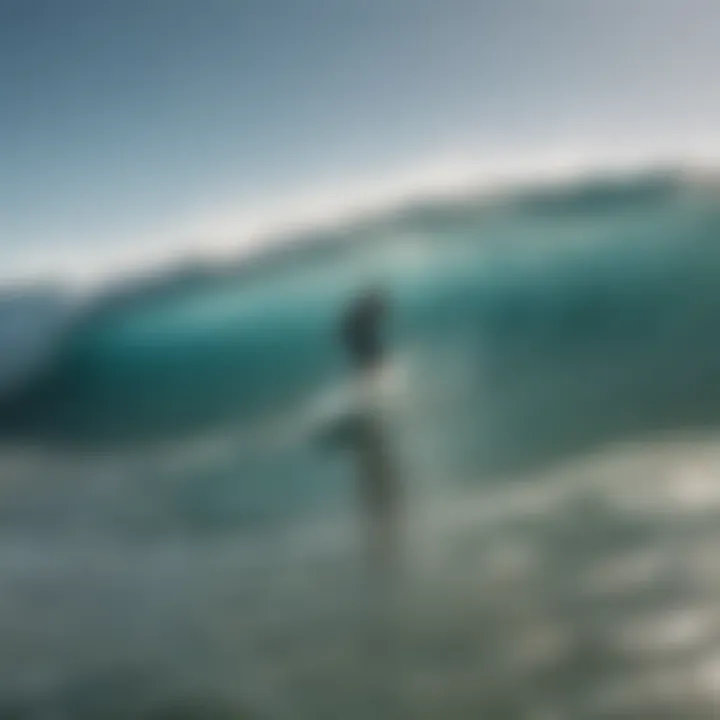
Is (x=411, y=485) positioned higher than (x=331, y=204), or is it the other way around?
(x=331, y=204)

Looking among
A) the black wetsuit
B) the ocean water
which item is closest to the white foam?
the ocean water

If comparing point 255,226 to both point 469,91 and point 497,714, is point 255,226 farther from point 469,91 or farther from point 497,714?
point 497,714

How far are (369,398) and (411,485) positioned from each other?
0.64 ft

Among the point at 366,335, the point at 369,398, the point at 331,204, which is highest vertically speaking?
the point at 331,204

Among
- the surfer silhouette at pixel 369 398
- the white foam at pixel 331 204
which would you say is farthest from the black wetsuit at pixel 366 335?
the white foam at pixel 331 204

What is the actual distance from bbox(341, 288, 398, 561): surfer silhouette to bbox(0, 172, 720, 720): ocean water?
22mm

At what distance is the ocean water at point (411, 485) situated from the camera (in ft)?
6.26

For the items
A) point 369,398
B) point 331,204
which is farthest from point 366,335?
point 331,204

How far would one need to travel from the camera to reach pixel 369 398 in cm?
202

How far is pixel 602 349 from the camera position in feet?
6.48

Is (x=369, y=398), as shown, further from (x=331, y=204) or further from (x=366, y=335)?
(x=331, y=204)

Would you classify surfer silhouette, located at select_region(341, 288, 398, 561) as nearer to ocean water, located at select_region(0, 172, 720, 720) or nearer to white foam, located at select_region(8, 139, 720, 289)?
ocean water, located at select_region(0, 172, 720, 720)

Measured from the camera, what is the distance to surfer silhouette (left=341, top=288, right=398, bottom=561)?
6.52 ft

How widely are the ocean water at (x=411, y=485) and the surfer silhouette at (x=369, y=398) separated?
0.02 metres
